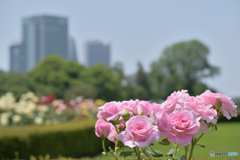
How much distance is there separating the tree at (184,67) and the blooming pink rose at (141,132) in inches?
1537

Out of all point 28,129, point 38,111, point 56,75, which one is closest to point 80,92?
point 56,75

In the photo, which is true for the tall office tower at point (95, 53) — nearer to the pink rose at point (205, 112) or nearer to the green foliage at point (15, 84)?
the green foliage at point (15, 84)

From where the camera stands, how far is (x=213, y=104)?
1907 millimetres

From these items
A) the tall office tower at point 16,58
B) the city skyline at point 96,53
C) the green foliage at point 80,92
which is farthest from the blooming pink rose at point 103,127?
the city skyline at point 96,53

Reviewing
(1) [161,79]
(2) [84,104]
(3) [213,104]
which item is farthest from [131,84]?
(3) [213,104]

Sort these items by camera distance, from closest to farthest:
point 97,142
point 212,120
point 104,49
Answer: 1. point 212,120
2. point 97,142
3. point 104,49

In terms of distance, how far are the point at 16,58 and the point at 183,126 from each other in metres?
119

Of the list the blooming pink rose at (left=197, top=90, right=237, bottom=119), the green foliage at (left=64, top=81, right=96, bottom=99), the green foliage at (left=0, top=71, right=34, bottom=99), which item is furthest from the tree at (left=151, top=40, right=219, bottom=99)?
the blooming pink rose at (left=197, top=90, right=237, bottom=119)

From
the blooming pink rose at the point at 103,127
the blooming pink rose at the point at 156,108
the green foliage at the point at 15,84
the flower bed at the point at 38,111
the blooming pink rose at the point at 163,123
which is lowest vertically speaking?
the green foliage at the point at 15,84

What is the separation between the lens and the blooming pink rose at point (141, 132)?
5.31ft

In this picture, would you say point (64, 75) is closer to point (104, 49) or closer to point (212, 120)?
point (212, 120)

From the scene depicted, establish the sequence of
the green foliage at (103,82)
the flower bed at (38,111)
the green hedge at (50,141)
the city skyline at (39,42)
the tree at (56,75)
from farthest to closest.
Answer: the city skyline at (39,42) < the green foliage at (103,82) < the tree at (56,75) < the flower bed at (38,111) < the green hedge at (50,141)

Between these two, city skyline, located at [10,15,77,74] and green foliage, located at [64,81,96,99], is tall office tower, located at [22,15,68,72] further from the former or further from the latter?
green foliage, located at [64,81,96,99]

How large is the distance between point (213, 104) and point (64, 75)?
3980 cm
